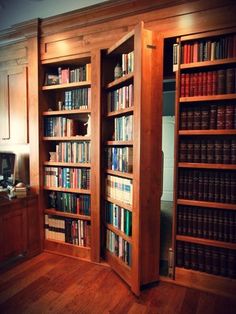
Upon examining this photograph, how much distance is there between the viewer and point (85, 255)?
2422mm

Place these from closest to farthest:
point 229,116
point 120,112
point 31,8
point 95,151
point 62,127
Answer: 1. point 229,116
2. point 120,112
3. point 95,151
4. point 62,127
5. point 31,8

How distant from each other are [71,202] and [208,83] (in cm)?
181

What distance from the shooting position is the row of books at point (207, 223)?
6.05ft

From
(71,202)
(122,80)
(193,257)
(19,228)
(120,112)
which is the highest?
(122,80)

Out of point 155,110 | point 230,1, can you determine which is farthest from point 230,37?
point 155,110

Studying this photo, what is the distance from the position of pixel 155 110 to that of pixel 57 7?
1.70 meters

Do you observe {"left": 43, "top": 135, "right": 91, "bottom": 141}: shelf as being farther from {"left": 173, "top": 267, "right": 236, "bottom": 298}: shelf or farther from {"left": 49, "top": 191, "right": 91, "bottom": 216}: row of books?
{"left": 173, "top": 267, "right": 236, "bottom": 298}: shelf

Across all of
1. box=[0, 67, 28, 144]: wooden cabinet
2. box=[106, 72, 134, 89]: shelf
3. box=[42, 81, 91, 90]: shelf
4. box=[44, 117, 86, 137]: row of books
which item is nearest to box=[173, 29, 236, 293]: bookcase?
box=[106, 72, 134, 89]: shelf

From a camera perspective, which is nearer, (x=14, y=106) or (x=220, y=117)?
(x=220, y=117)

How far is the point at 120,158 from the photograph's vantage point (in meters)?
2.10

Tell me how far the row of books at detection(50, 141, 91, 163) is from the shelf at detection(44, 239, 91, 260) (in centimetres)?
94

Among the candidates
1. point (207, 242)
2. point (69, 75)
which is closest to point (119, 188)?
point (207, 242)

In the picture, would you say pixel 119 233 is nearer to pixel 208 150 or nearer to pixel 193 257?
pixel 193 257

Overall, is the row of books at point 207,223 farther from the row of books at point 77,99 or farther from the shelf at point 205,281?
the row of books at point 77,99
